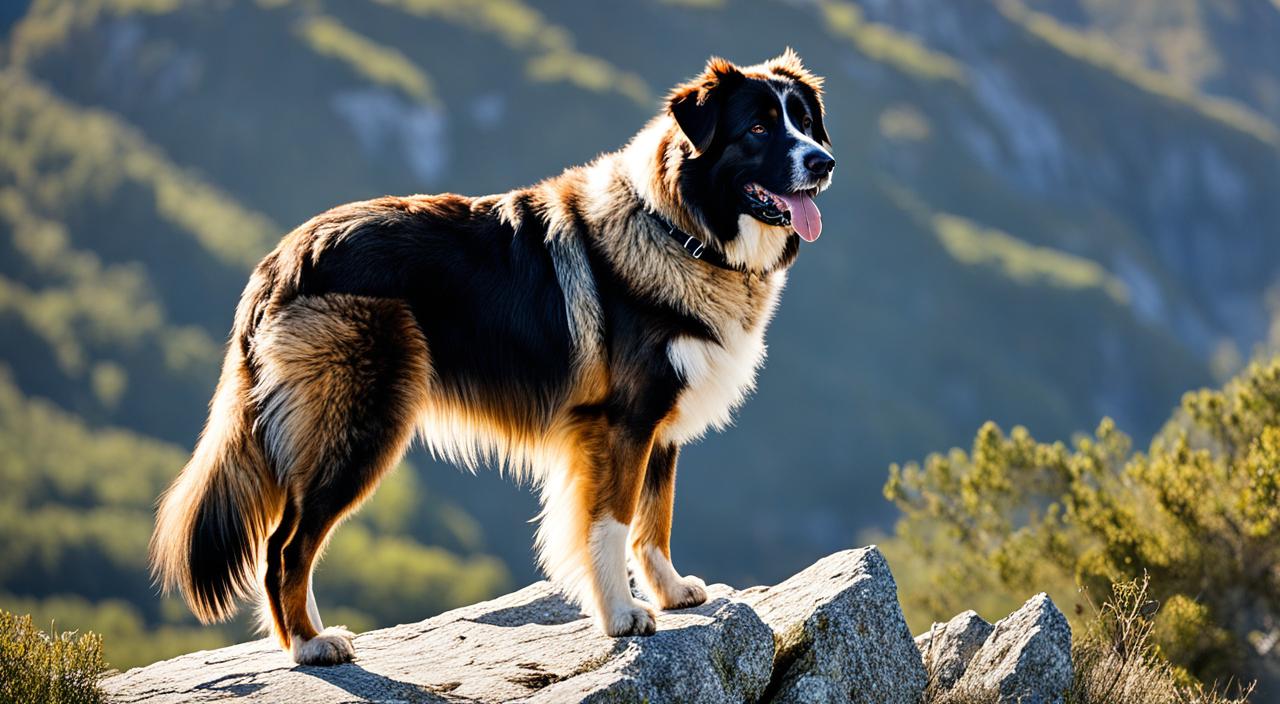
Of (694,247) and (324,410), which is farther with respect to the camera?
(694,247)

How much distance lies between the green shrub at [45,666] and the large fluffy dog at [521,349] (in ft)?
2.59

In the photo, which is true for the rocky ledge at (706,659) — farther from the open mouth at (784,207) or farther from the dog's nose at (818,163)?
the dog's nose at (818,163)

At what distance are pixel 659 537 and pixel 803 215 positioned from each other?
209cm

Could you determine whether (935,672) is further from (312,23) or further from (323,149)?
(312,23)

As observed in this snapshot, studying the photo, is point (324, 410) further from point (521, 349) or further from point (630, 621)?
point (630, 621)

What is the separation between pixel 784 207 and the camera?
318 inches

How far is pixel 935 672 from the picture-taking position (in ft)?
29.3

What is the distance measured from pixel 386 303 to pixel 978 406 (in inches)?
6216

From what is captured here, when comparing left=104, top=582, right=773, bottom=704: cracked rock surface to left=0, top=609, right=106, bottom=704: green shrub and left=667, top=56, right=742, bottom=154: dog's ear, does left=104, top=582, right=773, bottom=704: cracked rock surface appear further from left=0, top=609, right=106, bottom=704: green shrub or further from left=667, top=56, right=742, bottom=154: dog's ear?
left=667, top=56, right=742, bottom=154: dog's ear

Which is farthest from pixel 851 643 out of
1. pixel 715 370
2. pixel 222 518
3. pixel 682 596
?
pixel 222 518

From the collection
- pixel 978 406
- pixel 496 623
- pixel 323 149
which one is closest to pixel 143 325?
pixel 323 149

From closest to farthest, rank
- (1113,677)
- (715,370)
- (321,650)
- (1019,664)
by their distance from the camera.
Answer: (321,650), (715,370), (1019,664), (1113,677)

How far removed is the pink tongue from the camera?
8.06m

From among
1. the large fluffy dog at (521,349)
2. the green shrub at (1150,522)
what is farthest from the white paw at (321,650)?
the green shrub at (1150,522)
